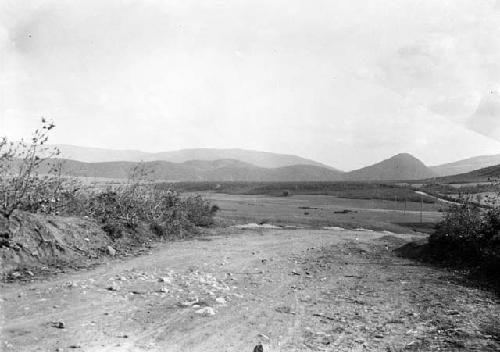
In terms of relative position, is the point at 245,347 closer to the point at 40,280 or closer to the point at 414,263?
the point at 40,280

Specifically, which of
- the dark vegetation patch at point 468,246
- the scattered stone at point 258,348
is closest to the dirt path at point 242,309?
the scattered stone at point 258,348

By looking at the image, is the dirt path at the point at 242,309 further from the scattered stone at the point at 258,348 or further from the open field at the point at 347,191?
the open field at the point at 347,191

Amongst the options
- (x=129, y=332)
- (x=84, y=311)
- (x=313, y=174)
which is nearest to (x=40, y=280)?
(x=84, y=311)

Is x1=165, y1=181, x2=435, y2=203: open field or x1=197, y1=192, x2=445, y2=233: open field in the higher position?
x1=165, y1=181, x2=435, y2=203: open field

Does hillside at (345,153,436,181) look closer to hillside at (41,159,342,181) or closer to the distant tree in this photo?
hillside at (41,159,342,181)


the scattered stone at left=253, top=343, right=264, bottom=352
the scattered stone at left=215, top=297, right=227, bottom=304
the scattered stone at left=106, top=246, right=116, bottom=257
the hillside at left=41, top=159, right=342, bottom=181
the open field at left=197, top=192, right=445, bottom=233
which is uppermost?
the hillside at left=41, top=159, right=342, bottom=181

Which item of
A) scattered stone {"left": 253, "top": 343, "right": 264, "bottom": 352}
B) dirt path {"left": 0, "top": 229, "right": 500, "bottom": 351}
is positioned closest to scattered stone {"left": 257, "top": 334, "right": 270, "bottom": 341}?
dirt path {"left": 0, "top": 229, "right": 500, "bottom": 351}
